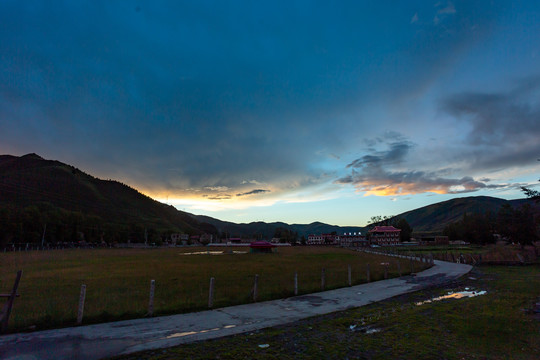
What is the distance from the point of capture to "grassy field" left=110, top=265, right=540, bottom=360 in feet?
25.0

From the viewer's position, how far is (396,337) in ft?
29.4

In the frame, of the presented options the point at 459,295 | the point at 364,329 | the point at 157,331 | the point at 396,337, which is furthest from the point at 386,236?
the point at 157,331

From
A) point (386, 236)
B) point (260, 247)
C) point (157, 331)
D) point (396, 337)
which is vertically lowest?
point (157, 331)

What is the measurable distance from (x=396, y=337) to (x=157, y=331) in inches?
305

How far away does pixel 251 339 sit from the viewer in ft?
29.3

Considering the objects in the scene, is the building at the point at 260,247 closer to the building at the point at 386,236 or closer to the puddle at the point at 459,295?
the puddle at the point at 459,295

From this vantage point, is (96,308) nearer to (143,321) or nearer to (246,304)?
(143,321)

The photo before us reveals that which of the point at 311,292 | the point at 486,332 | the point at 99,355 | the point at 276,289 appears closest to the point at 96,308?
the point at 99,355

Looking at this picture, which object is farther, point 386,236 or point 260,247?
point 386,236

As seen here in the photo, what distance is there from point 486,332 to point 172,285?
17306 millimetres

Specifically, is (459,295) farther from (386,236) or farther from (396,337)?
(386,236)

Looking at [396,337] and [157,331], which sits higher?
[396,337]

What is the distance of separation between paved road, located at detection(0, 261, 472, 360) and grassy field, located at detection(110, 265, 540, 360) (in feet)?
2.58

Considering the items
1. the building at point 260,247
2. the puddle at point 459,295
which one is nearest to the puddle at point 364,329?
the puddle at point 459,295
